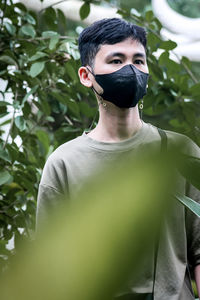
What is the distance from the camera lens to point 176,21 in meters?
4.41

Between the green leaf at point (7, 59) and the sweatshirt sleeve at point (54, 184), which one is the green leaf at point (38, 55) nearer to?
the green leaf at point (7, 59)

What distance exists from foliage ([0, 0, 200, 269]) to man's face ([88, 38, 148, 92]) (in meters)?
0.37

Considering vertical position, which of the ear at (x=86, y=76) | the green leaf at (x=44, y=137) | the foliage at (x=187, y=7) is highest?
the ear at (x=86, y=76)

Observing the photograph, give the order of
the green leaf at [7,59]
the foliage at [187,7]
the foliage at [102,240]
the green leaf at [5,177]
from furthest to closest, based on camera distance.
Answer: the foliage at [187,7], the green leaf at [7,59], the green leaf at [5,177], the foliage at [102,240]

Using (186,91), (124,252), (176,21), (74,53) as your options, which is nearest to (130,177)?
(124,252)

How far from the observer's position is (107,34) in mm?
1076

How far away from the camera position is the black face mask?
1.07m

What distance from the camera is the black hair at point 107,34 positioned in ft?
3.49

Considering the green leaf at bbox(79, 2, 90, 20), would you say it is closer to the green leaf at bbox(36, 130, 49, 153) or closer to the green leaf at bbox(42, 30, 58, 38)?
the green leaf at bbox(42, 30, 58, 38)

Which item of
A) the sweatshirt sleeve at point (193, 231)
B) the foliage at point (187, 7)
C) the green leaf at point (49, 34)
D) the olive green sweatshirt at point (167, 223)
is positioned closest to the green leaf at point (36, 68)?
the green leaf at point (49, 34)

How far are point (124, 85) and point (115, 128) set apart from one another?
10cm

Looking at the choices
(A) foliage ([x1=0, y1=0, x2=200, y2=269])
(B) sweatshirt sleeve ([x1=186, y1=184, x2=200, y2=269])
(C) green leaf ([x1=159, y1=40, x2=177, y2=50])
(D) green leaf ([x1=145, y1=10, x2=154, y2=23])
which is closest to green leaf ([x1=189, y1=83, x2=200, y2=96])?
(A) foliage ([x1=0, y1=0, x2=200, y2=269])

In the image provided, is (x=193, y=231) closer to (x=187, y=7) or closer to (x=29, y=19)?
(x=29, y=19)

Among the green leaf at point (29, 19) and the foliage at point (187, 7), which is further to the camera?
the foliage at point (187, 7)
